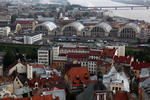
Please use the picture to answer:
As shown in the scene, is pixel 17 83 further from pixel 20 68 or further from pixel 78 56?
pixel 78 56

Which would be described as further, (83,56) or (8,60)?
(8,60)

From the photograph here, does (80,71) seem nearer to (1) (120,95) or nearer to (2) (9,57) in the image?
(1) (120,95)

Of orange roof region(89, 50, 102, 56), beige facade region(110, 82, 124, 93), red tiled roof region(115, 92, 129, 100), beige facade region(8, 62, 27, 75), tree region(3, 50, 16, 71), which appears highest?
red tiled roof region(115, 92, 129, 100)

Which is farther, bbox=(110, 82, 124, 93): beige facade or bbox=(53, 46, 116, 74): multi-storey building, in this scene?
bbox=(53, 46, 116, 74): multi-storey building

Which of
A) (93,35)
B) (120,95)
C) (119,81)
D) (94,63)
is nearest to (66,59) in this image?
(94,63)

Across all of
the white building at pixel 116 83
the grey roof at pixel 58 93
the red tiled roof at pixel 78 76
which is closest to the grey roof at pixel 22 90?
the grey roof at pixel 58 93

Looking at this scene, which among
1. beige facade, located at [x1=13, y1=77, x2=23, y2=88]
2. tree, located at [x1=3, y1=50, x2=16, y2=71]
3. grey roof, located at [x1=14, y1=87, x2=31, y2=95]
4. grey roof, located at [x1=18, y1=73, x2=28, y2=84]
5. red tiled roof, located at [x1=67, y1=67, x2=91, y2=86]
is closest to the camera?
grey roof, located at [x1=14, y1=87, x2=31, y2=95]

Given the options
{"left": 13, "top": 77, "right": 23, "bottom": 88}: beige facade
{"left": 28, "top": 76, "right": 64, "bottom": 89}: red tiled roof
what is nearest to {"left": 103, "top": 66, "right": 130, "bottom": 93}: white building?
{"left": 28, "top": 76, "right": 64, "bottom": 89}: red tiled roof

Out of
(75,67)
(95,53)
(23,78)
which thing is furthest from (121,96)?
(95,53)

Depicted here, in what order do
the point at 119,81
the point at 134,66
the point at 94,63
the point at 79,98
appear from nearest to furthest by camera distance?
the point at 79,98 → the point at 119,81 → the point at 134,66 → the point at 94,63

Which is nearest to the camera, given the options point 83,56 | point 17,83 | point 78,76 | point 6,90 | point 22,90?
point 6,90

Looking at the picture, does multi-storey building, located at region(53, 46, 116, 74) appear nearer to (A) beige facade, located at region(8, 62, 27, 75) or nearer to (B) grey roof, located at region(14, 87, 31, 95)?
(A) beige facade, located at region(8, 62, 27, 75)
